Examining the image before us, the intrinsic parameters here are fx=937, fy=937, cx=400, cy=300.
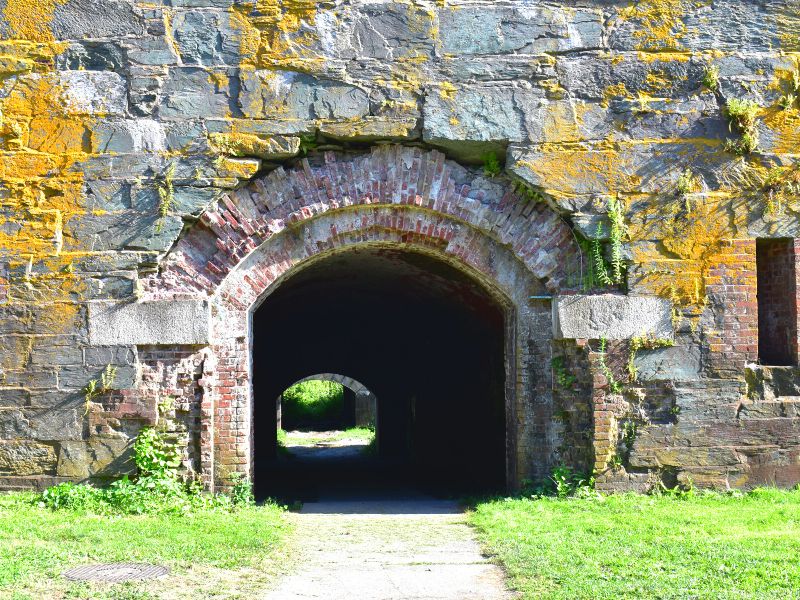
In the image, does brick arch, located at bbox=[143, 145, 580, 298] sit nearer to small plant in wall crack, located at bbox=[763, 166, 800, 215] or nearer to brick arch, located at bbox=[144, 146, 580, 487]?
brick arch, located at bbox=[144, 146, 580, 487]

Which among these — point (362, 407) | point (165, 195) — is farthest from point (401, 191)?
point (362, 407)

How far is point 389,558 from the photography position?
6.98 m

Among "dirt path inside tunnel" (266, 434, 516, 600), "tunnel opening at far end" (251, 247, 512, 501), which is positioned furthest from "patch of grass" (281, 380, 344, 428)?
"dirt path inside tunnel" (266, 434, 516, 600)

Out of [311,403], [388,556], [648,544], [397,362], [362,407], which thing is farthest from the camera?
[311,403]

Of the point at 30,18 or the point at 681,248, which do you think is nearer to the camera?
the point at 30,18

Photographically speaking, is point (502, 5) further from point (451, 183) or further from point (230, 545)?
point (230, 545)

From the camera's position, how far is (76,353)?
338 inches

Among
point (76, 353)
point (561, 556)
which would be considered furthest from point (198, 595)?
point (76, 353)

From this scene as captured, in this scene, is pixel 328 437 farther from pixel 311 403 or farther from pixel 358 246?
pixel 358 246

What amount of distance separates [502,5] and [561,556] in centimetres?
513

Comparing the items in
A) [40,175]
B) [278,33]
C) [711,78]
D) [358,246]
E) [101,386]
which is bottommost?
[101,386]

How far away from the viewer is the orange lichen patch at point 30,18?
8734mm

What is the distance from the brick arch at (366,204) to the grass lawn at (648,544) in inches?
89.7

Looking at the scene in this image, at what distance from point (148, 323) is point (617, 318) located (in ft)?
14.4
